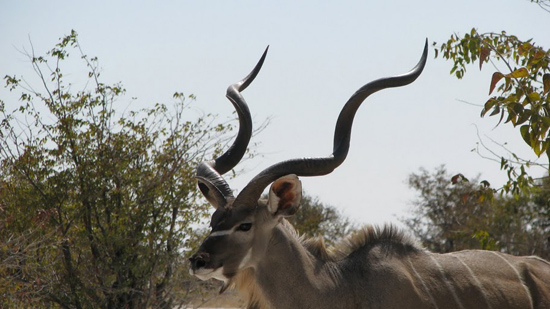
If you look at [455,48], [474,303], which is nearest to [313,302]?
[474,303]

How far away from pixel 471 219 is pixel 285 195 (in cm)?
1712

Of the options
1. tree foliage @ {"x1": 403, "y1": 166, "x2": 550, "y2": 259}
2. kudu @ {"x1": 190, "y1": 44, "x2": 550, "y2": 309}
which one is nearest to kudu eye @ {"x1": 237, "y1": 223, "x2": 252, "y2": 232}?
kudu @ {"x1": 190, "y1": 44, "x2": 550, "y2": 309}

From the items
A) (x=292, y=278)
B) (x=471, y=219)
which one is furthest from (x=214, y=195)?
(x=471, y=219)

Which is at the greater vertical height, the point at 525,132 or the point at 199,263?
the point at 525,132

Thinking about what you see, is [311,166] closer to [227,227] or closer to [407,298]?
[227,227]

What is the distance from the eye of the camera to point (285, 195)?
5.04 m

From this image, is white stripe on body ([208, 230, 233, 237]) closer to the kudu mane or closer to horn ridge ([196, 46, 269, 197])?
horn ridge ([196, 46, 269, 197])

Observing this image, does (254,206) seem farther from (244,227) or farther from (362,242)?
(362,242)

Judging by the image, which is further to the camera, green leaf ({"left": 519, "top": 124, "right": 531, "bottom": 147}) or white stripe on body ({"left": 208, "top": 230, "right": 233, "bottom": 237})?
white stripe on body ({"left": 208, "top": 230, "right": 233, "bottom": 237})

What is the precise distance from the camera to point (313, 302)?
502cm

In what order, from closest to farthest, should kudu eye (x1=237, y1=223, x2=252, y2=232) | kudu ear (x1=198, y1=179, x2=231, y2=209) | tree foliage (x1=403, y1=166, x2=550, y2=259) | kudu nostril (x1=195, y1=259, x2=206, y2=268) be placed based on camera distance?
1. kudu nostril (x1=195, y1=259, x2=206, y2=268)
2. kudu eye (x1=237, y1=223, x2=252, y2=232)
3. kudu ear (x1=198, y1=179, x2=231, y2=209)
4. tree foliage (x1=403, y1=166, x2=550, y2=259)

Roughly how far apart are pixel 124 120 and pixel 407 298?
4.38 meters

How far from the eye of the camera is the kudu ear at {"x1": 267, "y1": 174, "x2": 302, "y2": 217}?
195 inches

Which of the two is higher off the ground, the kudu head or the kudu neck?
the kudu head
